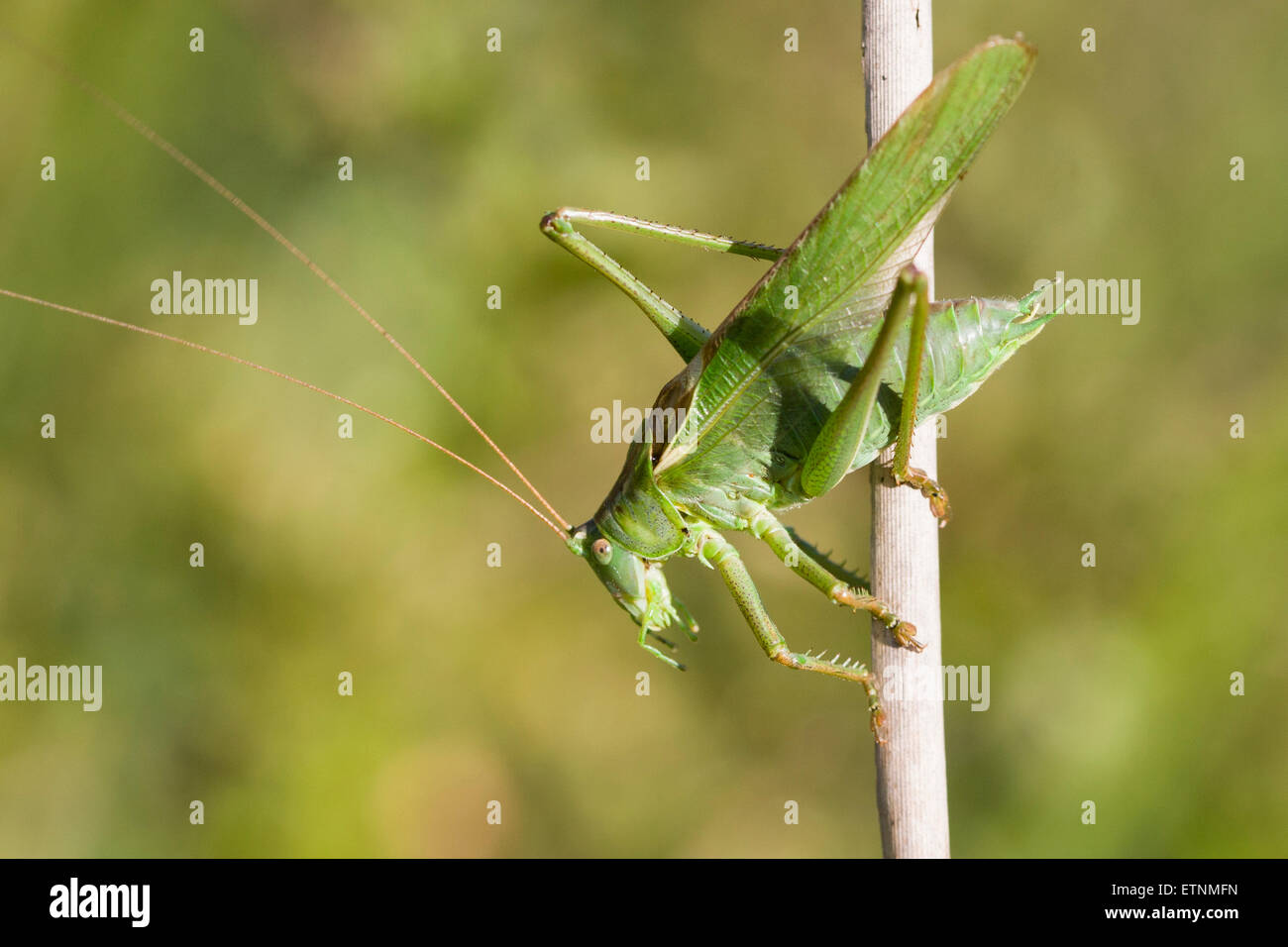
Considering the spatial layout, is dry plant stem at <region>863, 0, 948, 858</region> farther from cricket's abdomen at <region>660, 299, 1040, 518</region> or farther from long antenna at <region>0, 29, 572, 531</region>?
long antenna at <region>0, 29, 572, 531</region>

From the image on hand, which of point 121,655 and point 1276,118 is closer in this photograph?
point 1276,118

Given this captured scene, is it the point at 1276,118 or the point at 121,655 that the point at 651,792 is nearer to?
the point at 121,655

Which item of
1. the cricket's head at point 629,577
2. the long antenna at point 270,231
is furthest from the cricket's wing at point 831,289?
the long antenna at point 270,231

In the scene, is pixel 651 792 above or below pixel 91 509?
below

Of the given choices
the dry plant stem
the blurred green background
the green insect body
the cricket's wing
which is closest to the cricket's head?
the green insect body

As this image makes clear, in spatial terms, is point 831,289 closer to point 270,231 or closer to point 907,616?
point 907,616
